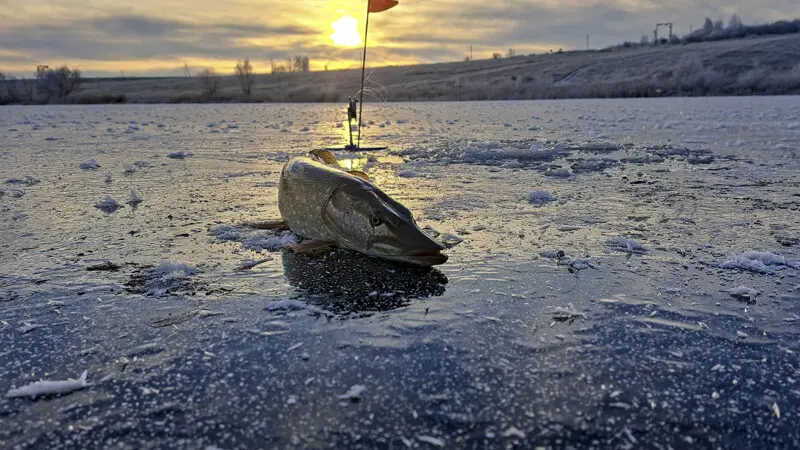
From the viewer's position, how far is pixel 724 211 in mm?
5742

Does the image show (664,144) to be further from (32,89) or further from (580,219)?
(32,89)

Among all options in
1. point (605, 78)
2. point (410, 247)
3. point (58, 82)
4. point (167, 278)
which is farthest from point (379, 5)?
point (58, 82)

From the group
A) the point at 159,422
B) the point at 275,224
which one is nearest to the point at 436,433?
the point at 159,422

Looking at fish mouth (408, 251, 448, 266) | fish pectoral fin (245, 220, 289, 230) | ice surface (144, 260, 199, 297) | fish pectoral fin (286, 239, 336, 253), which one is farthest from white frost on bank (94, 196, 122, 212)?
fish mouth (408, 251, 448, 266)

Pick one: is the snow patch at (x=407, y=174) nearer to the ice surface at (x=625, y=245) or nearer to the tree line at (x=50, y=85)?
the ice surface at (x=625, y=245)

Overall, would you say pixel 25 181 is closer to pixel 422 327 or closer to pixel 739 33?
pixel 422 327

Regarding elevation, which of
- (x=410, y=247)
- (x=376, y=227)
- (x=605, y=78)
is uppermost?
(x=605, y=78)

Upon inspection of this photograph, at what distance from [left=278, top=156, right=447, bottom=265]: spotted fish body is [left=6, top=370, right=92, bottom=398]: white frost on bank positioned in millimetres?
2076

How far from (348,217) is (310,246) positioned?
38 cm

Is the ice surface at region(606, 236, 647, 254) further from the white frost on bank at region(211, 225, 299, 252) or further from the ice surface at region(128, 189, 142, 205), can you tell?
the ice surface at region(128, 189, 142, 205)

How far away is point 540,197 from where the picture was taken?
6586 millimetres

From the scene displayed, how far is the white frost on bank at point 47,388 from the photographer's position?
246 cm

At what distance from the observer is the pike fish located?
3938 mm

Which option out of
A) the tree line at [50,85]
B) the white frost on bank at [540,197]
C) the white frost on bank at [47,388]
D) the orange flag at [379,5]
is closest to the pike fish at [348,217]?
the white frost on bank at [47,388]
